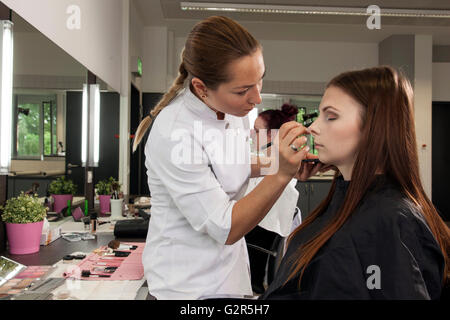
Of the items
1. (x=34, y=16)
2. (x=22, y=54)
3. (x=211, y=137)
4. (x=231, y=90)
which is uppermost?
(x=34, y=16)

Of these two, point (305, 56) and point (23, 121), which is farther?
point (305, 56)

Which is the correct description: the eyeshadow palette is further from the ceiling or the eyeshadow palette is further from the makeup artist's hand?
the ceiling

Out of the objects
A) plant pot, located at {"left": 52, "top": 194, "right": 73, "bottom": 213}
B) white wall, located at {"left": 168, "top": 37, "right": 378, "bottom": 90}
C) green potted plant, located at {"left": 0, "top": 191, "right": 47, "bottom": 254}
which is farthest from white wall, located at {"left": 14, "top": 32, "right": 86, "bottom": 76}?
white wall, located at {"left": 168, "top": 37, "right": 378, "bottom": 90}

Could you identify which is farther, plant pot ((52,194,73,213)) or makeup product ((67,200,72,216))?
makeup product ((67,200,72,216))

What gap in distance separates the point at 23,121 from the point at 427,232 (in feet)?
6.12

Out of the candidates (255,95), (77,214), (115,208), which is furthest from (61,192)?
(255,95)

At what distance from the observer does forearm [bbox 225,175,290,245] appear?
935 mm

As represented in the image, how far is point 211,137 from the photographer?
104cm

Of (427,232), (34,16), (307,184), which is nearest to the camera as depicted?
(427,232)

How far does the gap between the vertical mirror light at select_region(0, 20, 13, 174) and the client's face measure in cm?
129

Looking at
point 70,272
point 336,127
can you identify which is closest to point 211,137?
point 336,127

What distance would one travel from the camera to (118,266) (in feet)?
5.52

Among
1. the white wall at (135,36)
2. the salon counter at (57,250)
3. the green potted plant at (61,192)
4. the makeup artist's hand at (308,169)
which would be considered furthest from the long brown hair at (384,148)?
the white wall at (135,36)
